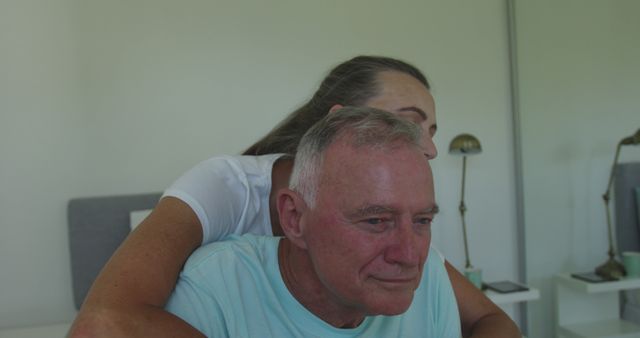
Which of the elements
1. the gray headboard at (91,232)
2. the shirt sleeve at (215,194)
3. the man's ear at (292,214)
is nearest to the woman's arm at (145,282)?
the shirt sleeve at (215,194)

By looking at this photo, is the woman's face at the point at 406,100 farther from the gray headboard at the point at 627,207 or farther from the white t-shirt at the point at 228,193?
the gray headboard at the point at 627,207

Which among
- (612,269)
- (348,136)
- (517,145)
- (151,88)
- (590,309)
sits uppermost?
(151,88)

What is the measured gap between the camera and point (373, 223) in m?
0.83

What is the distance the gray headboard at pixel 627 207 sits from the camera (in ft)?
7.73

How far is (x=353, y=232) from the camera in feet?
2.71

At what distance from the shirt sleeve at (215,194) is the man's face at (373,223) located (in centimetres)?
22

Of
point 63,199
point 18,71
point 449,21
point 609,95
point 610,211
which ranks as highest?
point 449,21

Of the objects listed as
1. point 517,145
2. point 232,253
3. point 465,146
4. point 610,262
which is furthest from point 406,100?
point 517,145

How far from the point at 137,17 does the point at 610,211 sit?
7.87ft

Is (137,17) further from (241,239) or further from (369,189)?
(369,189)

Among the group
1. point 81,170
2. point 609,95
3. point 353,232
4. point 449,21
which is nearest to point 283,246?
point 353,232

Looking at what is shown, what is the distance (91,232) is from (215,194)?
1.68m

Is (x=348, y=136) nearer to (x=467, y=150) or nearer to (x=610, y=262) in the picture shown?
(x=467, y=150)

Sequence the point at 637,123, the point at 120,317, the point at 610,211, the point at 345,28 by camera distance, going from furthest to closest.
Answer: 1. the point at 345,28
2. the point at 610,211
3. the point at 637,123
4. the point at 120,317
